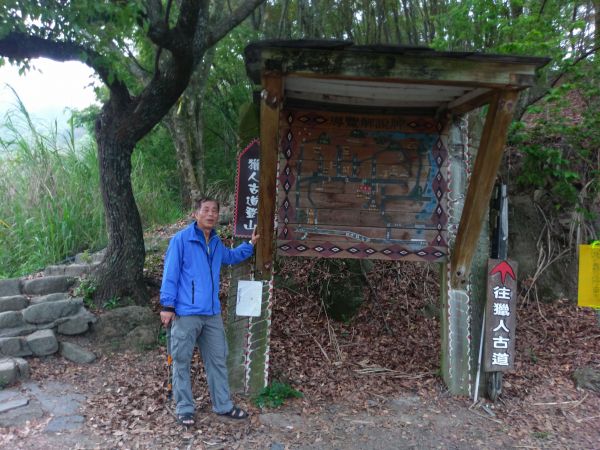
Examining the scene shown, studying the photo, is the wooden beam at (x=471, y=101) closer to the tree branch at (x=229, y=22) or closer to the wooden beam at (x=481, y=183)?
the wooden beam at (x=481, y=183)

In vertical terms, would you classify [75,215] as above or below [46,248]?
above

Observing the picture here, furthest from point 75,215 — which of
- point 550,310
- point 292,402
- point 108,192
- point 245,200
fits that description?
point 550,310

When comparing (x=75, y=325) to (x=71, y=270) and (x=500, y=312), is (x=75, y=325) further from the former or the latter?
(x=500, y=312)

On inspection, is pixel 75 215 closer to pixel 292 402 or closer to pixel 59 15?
pixel 59 15

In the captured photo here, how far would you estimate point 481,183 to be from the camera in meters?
3.99

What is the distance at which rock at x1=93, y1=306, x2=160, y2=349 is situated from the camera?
5.20m

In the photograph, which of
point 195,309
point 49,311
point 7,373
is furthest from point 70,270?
point 195,309

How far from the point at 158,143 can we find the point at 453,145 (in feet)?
27.6

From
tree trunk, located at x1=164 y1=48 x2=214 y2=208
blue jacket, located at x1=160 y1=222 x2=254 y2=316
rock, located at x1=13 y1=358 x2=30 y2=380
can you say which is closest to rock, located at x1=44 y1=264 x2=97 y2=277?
rock, located at x1=13 y1=358 x2=30 y2=380

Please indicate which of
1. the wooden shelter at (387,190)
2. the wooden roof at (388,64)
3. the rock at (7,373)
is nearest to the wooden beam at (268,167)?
the wooden shelter at (387,190)

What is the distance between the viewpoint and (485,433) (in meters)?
3.93

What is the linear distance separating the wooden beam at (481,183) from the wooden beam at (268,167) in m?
1.64

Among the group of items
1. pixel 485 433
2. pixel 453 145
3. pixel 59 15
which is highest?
pixel 59 15

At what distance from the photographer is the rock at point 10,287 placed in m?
5.68
